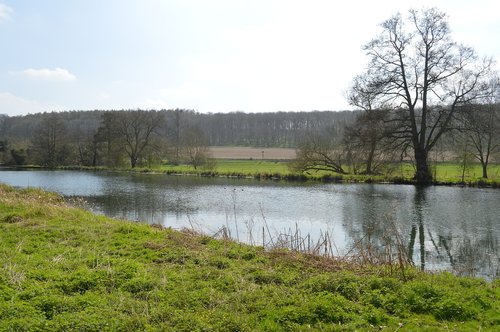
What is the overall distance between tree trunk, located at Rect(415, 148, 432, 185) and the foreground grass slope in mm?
25538

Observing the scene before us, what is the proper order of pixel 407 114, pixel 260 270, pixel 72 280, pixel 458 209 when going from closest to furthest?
1. pixel 72 280
2. pixel 260 270
3. pixel 458 209
4. pixel 407 114

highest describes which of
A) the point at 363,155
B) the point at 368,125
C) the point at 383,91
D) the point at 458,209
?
the point at 383,91

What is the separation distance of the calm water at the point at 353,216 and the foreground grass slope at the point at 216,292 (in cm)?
138

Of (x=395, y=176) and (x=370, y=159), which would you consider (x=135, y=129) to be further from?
(x=395, y=176)

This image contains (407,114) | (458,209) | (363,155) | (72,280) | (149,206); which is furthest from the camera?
(363,155)

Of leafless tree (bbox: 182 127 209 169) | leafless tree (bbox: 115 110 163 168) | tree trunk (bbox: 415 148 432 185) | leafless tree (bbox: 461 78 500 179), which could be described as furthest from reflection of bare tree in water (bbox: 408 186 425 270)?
leafless tree (bbox: 115 110 163 168)

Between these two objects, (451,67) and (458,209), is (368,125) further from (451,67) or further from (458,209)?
(458,209)

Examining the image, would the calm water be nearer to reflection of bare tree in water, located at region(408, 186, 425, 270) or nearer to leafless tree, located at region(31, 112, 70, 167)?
reflection of bare tree in water, located at region(408, 186, 425, 270)

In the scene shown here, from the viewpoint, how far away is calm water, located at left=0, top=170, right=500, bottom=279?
11.4 meters

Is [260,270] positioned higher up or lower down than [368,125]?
lower down

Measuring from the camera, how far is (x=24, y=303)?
17.3 feet

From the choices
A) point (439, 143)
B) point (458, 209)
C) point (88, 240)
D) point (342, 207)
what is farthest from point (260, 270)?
point (439, 143)

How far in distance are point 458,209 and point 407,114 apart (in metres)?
13.9

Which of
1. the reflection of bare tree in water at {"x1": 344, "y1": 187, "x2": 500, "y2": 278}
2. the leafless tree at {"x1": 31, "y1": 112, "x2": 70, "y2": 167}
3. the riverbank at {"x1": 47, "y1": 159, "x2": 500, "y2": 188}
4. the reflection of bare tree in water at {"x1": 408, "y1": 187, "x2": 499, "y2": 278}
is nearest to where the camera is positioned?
the reflection of bare tree in water at {"x1": 344, "y1": 187, "x2": 500, "y2": 278}
